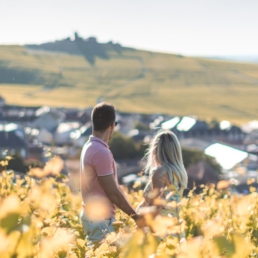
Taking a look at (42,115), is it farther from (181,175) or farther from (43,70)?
(181,175)

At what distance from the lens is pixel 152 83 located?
167375 mm

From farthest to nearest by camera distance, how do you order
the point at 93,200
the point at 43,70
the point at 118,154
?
the point at 43,70 < the point at 118,154 < the point at 93,200

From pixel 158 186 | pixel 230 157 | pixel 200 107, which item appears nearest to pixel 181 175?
pixel 158 186

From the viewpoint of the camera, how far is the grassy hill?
476 ft

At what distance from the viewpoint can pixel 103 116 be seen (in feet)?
15.4

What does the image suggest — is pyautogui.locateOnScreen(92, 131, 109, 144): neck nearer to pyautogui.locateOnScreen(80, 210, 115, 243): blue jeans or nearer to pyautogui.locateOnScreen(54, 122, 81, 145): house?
pyautogui.locateOnScreen(80, 210, 115, 243): blue jeans

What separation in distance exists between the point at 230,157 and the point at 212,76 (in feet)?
582

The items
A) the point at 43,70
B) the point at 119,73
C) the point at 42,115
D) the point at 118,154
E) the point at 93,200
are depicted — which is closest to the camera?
the point at 93,200

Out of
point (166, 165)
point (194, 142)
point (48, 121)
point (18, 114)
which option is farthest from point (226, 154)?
point (18, 114)

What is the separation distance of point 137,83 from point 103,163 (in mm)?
160928

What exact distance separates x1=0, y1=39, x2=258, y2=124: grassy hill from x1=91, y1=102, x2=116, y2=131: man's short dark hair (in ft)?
421

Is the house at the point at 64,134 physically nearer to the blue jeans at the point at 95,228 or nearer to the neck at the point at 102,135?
the neck at the point at 102,135

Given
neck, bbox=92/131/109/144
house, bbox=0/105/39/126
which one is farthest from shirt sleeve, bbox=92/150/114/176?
house, bbox=0/105/39/126

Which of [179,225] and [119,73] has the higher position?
[179,225]
